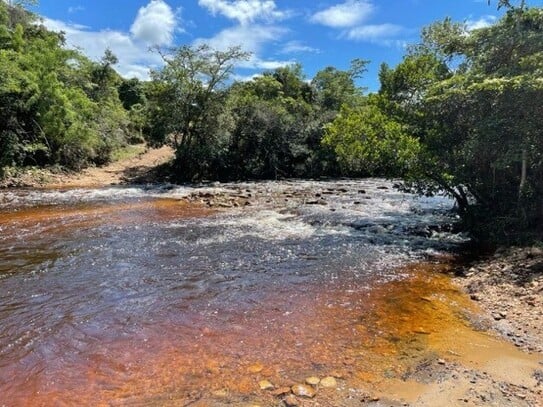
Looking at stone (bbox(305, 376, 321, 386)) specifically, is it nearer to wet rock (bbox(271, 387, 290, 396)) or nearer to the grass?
wet rock (bbox(271, 387, 290, 396))

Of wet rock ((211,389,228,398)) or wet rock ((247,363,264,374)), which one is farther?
wet rock ((247,363,264,374))

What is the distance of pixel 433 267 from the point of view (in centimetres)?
874

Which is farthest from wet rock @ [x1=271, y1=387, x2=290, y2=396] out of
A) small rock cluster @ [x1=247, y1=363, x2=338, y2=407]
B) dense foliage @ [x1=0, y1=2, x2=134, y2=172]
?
dense foliage @ [x1=0, y1=2, x2=134, y2=172]

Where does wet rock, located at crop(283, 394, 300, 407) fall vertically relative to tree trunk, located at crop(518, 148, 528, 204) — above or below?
below

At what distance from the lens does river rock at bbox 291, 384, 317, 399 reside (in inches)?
164

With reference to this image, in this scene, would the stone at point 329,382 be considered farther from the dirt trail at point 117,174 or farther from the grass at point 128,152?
the grass at point 128,152

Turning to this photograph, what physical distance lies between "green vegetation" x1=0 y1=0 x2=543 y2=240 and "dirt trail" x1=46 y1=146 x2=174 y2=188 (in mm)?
1157

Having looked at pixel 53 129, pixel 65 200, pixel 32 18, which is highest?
pixel 32 18

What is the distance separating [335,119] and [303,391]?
889 inches

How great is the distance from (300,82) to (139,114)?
22211 millimetres

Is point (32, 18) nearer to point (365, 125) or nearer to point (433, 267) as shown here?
point (365, 125)

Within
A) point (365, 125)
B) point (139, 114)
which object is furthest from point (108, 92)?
point (365, 125)

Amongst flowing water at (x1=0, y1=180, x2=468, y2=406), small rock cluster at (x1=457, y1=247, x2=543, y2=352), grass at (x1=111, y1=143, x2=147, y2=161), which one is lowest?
flowing water at (x1=0, y1=180, x2=468, y2=406)

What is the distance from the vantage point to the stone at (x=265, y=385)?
4.33 meters
